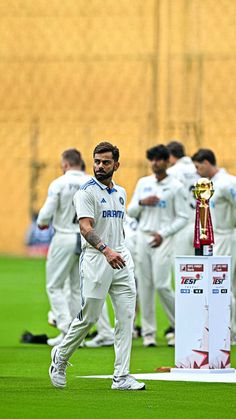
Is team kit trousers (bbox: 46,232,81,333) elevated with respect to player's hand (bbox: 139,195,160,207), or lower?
lower

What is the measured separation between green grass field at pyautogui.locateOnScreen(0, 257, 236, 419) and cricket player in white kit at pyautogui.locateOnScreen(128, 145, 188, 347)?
0.50 m

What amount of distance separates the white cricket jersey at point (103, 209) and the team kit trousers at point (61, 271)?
13.9 ft

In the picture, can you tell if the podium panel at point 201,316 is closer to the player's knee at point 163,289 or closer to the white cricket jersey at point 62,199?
the white cricket jersey at point 62,199

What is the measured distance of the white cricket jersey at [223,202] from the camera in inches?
553

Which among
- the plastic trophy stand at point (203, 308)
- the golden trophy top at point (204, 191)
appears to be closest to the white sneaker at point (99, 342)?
the plastic trophy stand at point (203, 308)

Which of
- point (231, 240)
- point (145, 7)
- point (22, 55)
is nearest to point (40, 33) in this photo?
point (22, 55)

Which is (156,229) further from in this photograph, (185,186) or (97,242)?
(97,242)

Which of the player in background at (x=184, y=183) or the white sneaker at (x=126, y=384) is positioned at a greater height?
the player in background at (x=184, y=183)

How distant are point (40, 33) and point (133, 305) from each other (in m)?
26.7

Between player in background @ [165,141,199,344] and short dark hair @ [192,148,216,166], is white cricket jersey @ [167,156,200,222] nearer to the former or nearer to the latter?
player in background @ [165,141,199,344]

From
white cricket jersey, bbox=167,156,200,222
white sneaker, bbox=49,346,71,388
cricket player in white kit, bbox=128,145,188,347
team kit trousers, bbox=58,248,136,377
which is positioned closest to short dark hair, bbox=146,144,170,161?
cricket player in white kit, bbox=128,145,188,347

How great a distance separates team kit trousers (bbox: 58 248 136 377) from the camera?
9773 millimetres

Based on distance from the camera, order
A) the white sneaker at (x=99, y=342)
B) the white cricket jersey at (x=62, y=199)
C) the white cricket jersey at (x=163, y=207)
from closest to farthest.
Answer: the white cricket jersey at (x=62, y=199) → the white cricket jersey at (x=163, y=207) → the white sneaker at (x=99, y=342)

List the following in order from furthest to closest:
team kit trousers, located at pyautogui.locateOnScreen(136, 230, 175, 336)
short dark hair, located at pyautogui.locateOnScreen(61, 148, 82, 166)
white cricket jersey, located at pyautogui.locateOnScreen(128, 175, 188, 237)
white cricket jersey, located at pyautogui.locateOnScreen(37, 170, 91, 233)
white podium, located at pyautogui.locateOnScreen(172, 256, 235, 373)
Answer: team kit trousers, located at pyautogui.locateOnScreen(136, 230, 175, 336) < white cricket jersey, located at pyautogui.locateOnScreen(128, 175, 188, 237) < short dark hair, located at pyautogui.locateOnScreen(61, 148, 82, 166) < white cricket jersey, located at pyautogui.locateOnScreen(37, 170, 91, 233) < white podium, located at pyautogui.locateOnScreen(172, 256, 235, 373)
